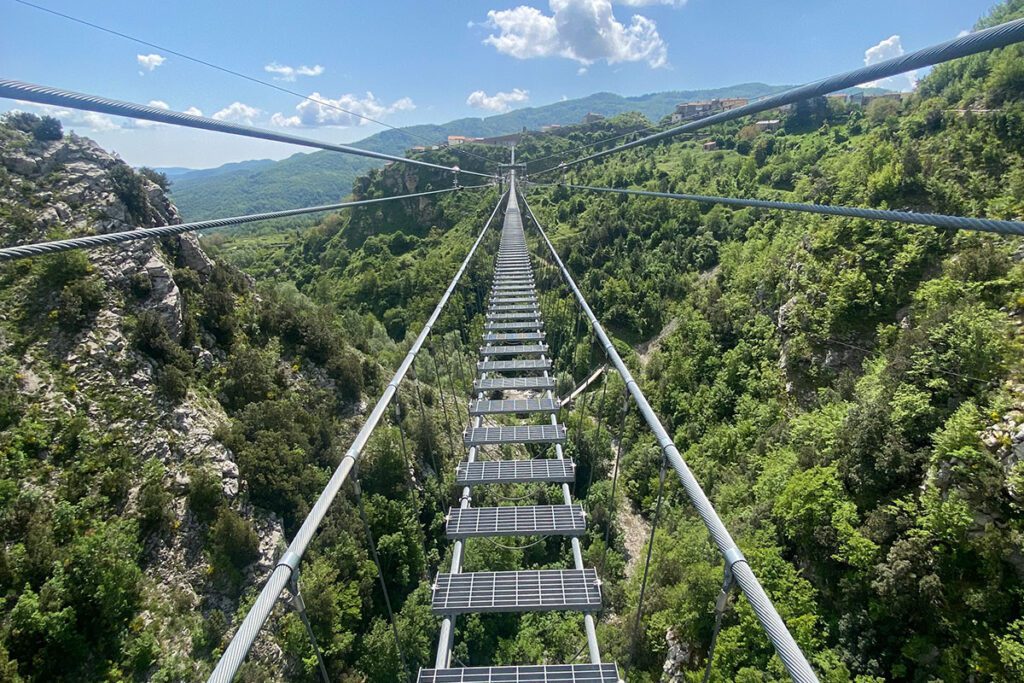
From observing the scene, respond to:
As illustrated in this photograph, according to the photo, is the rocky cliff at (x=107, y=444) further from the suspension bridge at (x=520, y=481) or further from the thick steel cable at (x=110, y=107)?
the thick steel cable at (x=110, y=107)

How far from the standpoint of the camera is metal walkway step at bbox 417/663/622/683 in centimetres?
453

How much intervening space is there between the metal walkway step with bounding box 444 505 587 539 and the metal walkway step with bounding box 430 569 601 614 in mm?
538

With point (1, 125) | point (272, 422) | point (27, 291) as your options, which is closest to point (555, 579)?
point (272, 422)

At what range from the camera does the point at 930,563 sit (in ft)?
32.8

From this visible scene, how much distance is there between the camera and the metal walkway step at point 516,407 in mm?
8586

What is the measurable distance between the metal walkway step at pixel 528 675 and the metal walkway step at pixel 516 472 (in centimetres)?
247

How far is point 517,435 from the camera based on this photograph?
7.90m

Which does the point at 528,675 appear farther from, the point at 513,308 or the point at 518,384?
the point at 513,308

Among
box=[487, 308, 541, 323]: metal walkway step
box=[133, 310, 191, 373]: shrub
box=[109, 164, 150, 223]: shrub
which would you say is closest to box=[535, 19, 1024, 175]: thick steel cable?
box=[487, 308, 541, 323]: metal walkway step

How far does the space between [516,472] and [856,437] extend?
1118 centimetres

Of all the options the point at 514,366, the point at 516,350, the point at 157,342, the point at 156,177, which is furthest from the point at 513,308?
the point at 156,177

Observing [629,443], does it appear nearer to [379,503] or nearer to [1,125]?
[379,503]

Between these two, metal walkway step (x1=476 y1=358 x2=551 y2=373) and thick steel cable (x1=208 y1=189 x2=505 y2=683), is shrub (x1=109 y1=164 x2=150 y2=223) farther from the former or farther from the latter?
thick steel cable (x1=208 y1=189 x2=505 y2=683)

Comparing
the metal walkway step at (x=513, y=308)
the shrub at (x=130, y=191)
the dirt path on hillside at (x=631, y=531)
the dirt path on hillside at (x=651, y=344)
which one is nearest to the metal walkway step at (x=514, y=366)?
the metal walkway step at (x=513, y=308)
